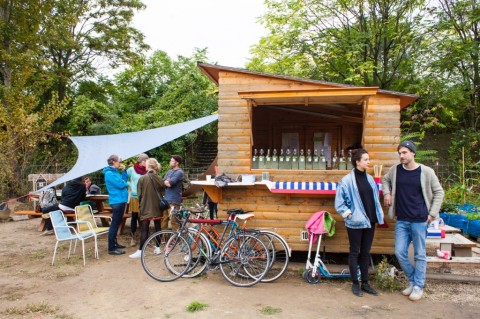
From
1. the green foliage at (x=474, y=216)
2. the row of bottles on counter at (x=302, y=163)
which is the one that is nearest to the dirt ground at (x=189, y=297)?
the row of bottles on counter at (x=302, y=163)

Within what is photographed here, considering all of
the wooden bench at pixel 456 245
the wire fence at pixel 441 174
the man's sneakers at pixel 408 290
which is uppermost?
the wire fence at pixel 441 174

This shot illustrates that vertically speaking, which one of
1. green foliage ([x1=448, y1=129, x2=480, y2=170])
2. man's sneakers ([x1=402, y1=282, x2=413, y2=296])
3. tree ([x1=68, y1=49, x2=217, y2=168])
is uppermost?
tree ([x1=68, y1=49, x2=217, y2=168])

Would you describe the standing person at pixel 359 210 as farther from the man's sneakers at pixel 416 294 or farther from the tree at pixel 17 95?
the tree at pixel 17 95

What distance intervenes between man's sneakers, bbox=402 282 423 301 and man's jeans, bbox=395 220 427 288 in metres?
0.04

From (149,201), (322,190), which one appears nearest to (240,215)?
(322,190)

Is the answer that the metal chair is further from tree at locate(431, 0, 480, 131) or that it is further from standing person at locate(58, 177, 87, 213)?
tree at locate(431, 0, 480, 131)

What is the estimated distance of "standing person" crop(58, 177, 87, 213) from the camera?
7112 mm

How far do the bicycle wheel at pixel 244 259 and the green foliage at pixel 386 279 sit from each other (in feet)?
4.10

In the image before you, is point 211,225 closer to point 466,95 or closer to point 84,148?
point 84,148

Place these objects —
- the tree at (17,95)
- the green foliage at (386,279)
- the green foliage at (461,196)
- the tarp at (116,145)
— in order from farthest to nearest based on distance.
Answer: the tree at (17,95) → the green foliage at (461,196) → the tarp at (116,145) → the green foliage at (386,279)

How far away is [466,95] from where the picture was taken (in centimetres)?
1296

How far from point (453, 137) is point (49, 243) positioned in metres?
12.9

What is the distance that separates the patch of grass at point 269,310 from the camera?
3.65 m

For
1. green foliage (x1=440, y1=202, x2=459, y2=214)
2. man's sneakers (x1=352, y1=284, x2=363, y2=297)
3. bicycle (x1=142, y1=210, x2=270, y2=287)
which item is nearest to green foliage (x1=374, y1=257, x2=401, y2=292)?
man's sneakers (x1=352, y1=284, x2=363, y2=297)
